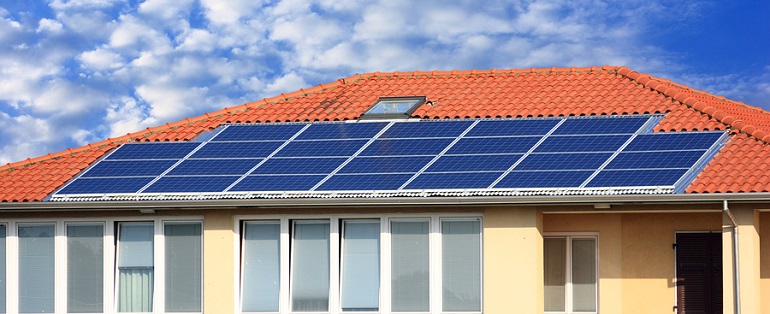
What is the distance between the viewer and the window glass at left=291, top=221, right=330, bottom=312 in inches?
953

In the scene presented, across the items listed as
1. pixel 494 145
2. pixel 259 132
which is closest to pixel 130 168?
pixel 259 132

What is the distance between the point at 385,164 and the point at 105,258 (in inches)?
217

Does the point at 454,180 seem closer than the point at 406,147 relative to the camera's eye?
Yes

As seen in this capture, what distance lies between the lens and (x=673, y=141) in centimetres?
2483

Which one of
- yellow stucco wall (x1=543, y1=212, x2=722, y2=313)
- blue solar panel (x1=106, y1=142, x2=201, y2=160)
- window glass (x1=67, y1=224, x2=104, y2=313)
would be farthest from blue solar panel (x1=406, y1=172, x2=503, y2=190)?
window glass (x1=67, y1=224, x2=104, y2=313)

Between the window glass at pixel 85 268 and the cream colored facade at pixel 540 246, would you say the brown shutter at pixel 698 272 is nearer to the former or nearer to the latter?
the cream colored facade at pixel 540 246

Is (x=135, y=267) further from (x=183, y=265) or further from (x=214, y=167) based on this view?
(x=214, y=167)

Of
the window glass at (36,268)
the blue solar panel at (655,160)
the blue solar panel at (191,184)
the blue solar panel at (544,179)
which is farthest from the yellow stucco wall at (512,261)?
the window glass at (36,268)

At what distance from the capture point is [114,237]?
25.0m

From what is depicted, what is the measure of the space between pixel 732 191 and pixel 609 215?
9.97 feet

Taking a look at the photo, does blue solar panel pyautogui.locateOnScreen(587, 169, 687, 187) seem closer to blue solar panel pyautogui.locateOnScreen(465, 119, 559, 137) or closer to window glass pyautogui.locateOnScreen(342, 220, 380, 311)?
blue solar panel pyautogui.locateOnScreen(465, 119, 559, 137)

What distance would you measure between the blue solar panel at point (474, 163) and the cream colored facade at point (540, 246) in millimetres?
950

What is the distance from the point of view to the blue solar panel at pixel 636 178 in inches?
895

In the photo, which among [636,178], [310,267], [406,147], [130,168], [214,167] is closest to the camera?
[636,178]
